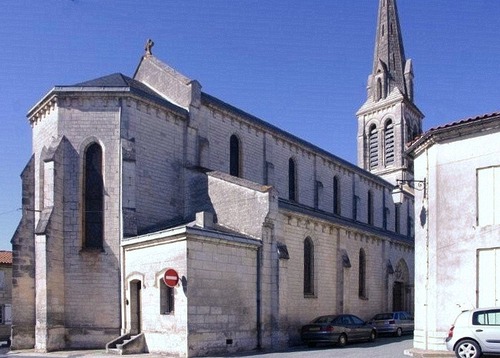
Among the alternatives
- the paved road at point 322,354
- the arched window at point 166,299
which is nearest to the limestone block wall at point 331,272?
the paved road at point 322,354

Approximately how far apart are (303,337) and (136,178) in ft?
30.3

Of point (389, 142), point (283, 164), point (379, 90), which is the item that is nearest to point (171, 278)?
point (283, 164)

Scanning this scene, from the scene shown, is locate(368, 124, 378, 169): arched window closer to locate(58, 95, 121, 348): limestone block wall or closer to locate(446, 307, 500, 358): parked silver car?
locate(58, 95, 121, 348): limestone block wall

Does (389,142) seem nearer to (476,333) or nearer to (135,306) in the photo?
(135,306)

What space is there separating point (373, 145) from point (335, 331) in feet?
96.9

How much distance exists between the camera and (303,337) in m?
22.6

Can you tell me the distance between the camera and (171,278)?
Answer: 59.5ft

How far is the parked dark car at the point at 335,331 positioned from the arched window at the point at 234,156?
8.62 metres

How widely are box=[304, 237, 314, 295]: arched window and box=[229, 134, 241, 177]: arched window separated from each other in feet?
17.0

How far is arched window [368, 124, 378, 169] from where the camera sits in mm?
48688

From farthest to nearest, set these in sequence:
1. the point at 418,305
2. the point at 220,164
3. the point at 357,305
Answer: the point at 357,305 < the point at 220,164 < the point at 418,305

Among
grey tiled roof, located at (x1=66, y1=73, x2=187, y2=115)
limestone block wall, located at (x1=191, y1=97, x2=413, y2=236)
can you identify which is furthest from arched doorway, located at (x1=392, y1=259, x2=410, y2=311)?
grey tiled roof, located at (x1=66, y1=73, x2=187, y2=115)

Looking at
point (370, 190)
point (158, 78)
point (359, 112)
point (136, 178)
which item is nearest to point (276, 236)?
point (136, 178)

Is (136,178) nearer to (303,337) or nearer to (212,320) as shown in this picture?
(212,320)
